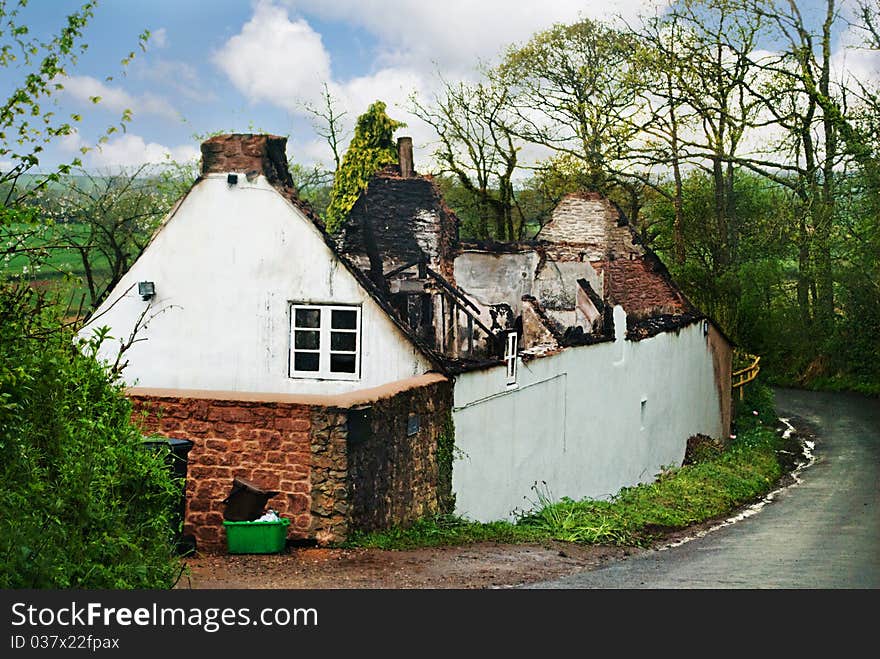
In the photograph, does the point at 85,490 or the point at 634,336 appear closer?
the point at 85,490

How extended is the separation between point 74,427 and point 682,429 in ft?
80.0

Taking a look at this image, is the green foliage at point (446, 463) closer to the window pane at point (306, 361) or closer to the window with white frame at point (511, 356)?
the window with white frame at point (511, 356)

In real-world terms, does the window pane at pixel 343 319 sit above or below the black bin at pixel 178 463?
above

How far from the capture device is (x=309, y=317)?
1977cm

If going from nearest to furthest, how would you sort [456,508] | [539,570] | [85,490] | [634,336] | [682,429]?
[85,490] → [539,570] → [456,508] → [634,336] → [682,429]

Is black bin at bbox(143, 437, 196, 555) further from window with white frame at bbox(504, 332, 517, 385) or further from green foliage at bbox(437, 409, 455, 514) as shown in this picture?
window with white frame at bbox(504, 332, 517, 385)

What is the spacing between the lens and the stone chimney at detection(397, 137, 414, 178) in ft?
85.5

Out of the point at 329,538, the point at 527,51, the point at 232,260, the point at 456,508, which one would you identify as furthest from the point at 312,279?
the point at 527,51

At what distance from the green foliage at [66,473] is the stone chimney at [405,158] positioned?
52.0ft

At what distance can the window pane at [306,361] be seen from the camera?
777 inches

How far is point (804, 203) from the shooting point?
1820 inches

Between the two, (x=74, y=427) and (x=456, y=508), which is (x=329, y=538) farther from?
(x=74, y=427)

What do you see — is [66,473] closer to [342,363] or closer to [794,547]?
[342,363]

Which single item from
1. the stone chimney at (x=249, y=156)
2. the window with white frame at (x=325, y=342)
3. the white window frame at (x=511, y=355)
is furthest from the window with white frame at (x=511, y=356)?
the stone chimney at (x=249, y=156)
